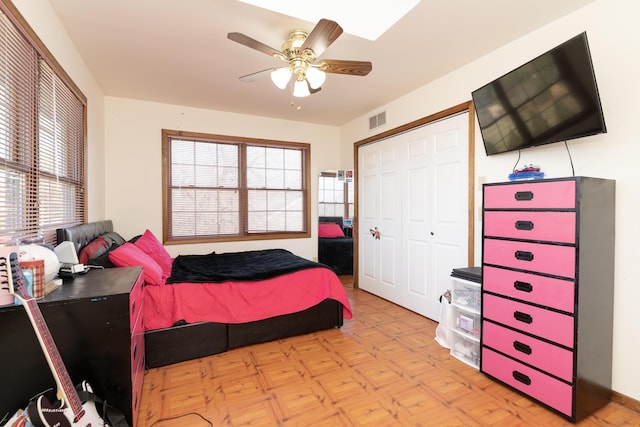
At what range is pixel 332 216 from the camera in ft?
16.5

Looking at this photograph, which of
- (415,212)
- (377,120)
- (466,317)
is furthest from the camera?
(377,120)

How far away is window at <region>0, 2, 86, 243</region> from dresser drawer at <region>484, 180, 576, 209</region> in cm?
272

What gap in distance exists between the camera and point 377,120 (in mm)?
4094

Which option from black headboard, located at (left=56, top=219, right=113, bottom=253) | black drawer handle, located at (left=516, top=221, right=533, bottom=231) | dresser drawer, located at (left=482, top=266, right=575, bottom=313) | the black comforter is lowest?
the black comforter

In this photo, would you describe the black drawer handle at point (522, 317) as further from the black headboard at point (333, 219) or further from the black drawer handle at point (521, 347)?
the black headboard at point (333, 219)

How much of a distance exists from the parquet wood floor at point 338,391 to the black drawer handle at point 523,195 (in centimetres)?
130

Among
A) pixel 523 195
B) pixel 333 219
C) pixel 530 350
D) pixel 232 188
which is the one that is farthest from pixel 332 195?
pixel 530 350

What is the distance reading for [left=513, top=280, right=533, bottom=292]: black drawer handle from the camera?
1946 mm

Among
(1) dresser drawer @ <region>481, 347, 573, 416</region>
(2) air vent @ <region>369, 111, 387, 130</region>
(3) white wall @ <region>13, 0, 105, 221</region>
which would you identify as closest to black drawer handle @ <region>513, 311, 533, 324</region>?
(1) dresser drawer @ <region>481, 347, 573, 416</region>

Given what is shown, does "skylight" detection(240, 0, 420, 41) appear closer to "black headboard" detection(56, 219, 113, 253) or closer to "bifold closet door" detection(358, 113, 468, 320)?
"bifold closet door" detection(358, 113, 468, 320)

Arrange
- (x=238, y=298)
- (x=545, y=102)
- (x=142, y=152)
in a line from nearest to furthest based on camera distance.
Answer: (x=545, y=102) < (x=238, y=298) < (x=142, y=152)

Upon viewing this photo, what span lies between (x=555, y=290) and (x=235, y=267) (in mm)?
2634

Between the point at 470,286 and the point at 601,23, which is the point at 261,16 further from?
the point at 470,286

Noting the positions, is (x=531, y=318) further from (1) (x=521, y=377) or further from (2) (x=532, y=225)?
(2) (x=532, y=225)
